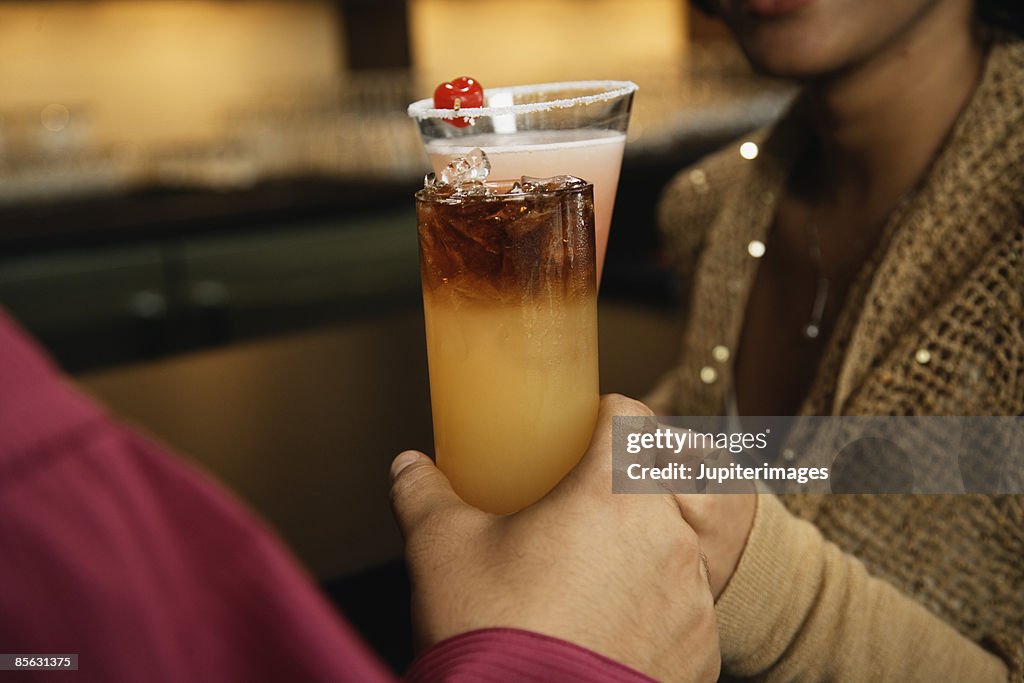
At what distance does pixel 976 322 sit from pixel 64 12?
161 inches

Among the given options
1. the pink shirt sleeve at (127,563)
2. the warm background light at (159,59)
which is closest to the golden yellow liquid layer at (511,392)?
the pink shirt sleeve at (127,563)

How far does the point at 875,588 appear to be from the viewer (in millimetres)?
867

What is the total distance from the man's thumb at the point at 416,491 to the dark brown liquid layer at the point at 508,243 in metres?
0.12

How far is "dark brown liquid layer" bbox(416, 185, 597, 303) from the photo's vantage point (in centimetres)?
61

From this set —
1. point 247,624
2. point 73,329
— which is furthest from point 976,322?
point 73,329

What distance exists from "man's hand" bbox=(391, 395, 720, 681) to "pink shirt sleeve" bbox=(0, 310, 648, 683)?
18 cm

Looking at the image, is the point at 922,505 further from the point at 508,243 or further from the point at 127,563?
the point at 127,563

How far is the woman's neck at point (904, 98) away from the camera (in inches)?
47.3

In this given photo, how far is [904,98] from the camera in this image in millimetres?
1222

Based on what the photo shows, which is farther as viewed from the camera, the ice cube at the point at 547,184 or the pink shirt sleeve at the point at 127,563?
the ice cube at the point at 547,184

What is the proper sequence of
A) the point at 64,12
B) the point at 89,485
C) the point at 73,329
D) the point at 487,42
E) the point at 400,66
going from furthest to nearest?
the point at 487,42 → the point at 400,66 → the point at 64,12 → the point at 73,329 → the point at 89,485

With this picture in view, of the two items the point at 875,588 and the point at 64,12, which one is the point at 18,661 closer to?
the point at 875,588

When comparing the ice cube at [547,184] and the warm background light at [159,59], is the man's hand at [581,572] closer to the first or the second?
the ice cube at [547,184]

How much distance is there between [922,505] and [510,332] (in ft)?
1.87
